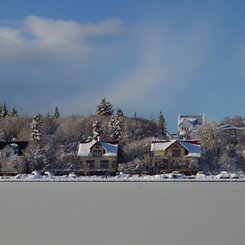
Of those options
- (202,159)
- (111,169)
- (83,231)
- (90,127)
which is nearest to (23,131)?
(90,127)

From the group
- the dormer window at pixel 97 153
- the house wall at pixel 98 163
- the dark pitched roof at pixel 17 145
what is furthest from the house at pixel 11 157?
the dormer window at pixel 97 153

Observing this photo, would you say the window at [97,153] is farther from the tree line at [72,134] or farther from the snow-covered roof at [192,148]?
the snow-covered roof at [192,148]

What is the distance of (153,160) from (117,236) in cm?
4883

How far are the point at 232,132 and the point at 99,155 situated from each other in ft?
75.0

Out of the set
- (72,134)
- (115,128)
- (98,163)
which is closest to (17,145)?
(72,134)

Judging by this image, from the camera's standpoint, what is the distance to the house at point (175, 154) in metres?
59.9

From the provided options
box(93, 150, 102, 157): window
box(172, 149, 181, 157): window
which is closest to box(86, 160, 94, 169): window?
box(93, 150, 102, 157): window

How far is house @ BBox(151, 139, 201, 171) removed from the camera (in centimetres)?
5988

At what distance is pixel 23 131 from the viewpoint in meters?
73.6

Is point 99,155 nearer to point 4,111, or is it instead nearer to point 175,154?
point 175,154

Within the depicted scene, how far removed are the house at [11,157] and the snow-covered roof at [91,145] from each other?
742cm

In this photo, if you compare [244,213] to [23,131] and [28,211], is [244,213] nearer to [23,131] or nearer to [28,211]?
[28,211]

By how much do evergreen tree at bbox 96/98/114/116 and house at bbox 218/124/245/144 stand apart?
57.6 ft

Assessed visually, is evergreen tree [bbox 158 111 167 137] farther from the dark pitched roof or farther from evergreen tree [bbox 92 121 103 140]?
the dark pitched roof
